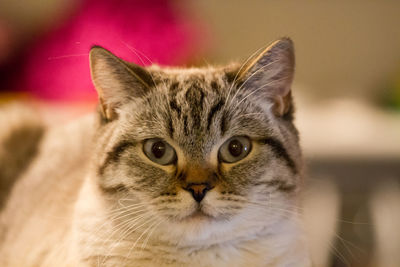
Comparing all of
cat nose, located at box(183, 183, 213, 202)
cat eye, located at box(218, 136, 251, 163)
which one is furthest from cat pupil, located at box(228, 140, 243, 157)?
cat nose, located at box(183, 183, 213, 202)

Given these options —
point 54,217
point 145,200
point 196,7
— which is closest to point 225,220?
point 145,200

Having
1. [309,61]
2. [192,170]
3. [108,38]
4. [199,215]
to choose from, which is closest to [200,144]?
[192,170]

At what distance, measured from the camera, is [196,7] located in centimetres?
353

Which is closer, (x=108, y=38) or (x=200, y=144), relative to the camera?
(x=200, y=144)

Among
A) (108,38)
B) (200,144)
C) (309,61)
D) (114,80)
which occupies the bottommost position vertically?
(200,144)

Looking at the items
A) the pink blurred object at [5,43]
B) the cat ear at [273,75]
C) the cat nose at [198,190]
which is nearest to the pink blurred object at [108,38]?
the pink blurred object at [5,43]

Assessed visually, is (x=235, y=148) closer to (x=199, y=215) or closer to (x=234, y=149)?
(x=234, y=149)

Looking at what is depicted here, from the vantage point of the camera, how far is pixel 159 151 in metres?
1.24

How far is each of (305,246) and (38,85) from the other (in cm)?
241

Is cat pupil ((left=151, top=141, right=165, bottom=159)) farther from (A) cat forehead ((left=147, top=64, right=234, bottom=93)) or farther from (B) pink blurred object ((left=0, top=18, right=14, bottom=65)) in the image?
(B) pink blurred object ((left=0, top=18, right=14, bottom=65))

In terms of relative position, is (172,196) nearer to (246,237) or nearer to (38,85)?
(246,237)

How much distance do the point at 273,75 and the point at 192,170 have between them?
1.25 feet

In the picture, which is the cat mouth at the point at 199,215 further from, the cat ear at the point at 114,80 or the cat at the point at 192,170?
the cat ear at the point at 114,80

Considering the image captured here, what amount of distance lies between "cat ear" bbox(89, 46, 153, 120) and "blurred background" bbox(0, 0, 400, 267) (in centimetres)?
104
